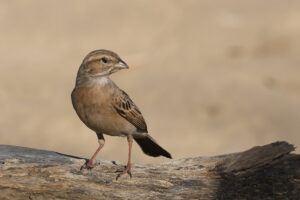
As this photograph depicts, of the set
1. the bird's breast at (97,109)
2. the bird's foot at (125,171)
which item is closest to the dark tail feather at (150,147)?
the bird's breast at (97,109)

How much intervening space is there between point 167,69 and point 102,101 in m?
12.3

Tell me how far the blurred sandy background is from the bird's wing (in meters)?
5.73

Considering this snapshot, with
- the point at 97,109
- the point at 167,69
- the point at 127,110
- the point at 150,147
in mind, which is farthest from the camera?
the point at 167,69

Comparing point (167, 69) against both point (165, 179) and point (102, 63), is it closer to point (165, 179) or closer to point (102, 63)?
point (102, 63)

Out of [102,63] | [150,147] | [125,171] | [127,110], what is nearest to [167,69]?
[150,147]

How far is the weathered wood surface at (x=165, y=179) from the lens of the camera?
6793mm

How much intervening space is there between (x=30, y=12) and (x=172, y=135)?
469 inches

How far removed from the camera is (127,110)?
788 centimetres

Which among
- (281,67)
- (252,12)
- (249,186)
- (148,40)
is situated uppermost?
(252,12)

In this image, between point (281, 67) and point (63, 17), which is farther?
point (63, 17)

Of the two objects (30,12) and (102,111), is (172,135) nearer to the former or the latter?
(102,111)

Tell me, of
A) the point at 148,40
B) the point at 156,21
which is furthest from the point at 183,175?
the point at 156,21

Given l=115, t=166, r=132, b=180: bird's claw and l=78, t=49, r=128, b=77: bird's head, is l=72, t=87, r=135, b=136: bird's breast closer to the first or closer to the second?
l=78, t=49, r=128, b=77: bird's head

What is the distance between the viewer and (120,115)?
25.6 ft
